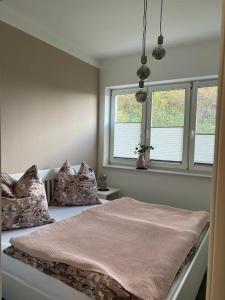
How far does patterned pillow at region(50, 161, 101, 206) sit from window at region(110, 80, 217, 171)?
107 centimetres

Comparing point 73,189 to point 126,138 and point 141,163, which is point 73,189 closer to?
point 141,163

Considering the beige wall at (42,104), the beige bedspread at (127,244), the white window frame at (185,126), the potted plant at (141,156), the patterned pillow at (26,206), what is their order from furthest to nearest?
the potted plant at (141,156) → the white window frame at (185,126) → the beige wall at (42,104) → the patterned pillow at (26,206) → the beige bedspread at (127,244)

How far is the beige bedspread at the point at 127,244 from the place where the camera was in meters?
1.26

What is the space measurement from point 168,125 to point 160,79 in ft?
2.07

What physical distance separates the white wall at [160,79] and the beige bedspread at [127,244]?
80cm

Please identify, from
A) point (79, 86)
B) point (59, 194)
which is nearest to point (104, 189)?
point (59, 194)

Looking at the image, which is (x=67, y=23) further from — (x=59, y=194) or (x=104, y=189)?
(x=104, y=189)

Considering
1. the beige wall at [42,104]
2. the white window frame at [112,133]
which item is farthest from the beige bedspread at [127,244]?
the white window frame at [112,133]

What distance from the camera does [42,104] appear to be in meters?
2.72

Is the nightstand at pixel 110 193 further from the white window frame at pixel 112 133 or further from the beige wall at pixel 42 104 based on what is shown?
the beige wall at pixel 42 104

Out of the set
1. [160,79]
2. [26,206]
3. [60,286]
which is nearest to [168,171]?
[160,79]

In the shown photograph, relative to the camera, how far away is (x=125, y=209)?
2.41 m

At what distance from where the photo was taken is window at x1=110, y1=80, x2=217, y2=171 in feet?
10.1

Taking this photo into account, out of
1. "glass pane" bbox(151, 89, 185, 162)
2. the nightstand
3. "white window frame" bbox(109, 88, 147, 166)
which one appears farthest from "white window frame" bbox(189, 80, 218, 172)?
the nightstand
